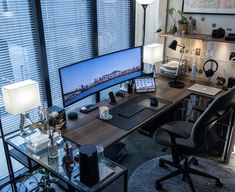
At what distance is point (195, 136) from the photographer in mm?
1906

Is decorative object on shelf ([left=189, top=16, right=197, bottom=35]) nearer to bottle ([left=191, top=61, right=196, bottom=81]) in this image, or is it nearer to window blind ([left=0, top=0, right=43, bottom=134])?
bottle ([left=191, top=61, right=196, bottom=81])

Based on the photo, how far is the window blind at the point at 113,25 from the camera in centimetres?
292

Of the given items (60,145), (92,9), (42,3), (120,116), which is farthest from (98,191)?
(92,9)

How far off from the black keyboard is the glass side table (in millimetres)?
565

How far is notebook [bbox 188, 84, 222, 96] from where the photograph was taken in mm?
2585

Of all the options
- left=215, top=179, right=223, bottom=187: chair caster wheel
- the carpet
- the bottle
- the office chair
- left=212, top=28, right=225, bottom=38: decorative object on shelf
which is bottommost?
the carpet

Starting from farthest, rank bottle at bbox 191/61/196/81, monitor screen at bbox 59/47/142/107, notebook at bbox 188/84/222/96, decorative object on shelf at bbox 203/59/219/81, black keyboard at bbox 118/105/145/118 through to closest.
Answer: bottle at bbox 191/61/196/81 → decorative object on shelf at bbox 203/59/219/81 → notebook at bbox 188/84/222/96 → black keyboard at bbox 118/105/145/118 → monitor screen at bbox 59/47/142/107

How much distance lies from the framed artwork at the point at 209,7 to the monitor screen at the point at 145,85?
37.8 inches

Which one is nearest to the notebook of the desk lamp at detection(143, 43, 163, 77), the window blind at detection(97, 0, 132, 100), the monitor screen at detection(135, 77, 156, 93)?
the monitor screen at detection(135, 77, 156, 93)

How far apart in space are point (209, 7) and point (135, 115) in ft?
5.00

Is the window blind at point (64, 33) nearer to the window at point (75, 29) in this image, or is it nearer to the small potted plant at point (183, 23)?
the window at point (75, 29)

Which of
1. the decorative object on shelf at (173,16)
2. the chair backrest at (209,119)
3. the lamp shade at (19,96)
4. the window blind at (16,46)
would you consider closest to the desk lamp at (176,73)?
the decorative object on shelf at (173,16)

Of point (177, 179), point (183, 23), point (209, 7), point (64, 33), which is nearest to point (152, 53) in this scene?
point (183, 23)

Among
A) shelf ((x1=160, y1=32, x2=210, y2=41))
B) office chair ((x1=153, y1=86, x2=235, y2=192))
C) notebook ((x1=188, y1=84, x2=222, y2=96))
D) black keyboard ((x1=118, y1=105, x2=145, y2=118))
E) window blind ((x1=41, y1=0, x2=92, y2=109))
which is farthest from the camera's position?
shelf ((x1=160, y1=32, x2=210, y2=41))
